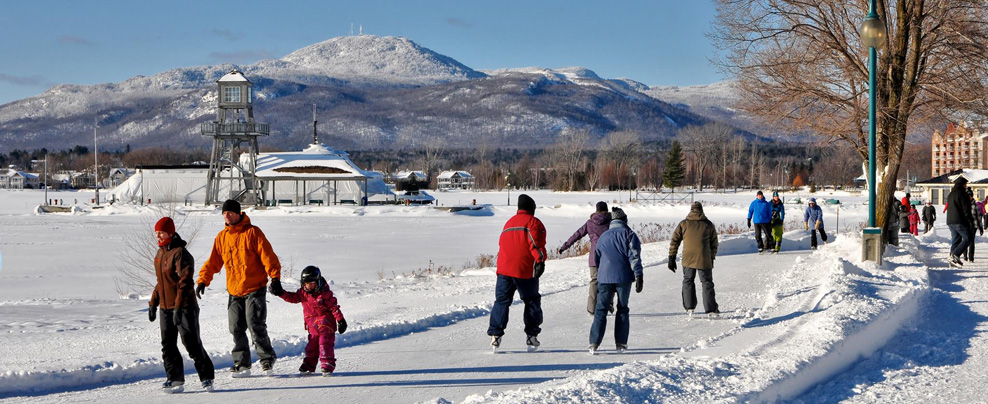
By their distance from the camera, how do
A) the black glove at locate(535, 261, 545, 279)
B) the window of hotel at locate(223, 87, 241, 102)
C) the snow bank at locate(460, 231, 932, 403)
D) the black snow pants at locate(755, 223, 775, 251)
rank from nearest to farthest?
1. the snow bank at locate(460, 231, 932, 403)
2. the black glove at locate(535, 261, 545, 279)
3. the black snow pants at locate(755, 223, 775, 251)
4. the window of hotel at locate(223, 87, 241, 102)

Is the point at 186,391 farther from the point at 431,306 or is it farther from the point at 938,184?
the point at 938,184

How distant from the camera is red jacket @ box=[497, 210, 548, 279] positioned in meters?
8.30

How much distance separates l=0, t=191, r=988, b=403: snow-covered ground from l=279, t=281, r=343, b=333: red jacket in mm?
479

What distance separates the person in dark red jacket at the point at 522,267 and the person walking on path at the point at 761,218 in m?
12.0

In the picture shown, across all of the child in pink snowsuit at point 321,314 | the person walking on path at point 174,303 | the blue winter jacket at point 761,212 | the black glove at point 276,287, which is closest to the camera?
the person walking on path at point 174,303

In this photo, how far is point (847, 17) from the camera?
1956 cm

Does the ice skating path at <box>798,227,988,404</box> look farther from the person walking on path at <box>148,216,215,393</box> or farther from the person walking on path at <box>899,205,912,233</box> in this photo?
the person walking on path at <box>899,205,912,233</box>

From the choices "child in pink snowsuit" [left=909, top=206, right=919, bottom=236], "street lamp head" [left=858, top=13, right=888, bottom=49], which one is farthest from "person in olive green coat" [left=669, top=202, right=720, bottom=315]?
"child in pink snowsuit" [left=909, top=206, right=919, bottom=236]

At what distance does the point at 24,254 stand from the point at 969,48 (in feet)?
80.7

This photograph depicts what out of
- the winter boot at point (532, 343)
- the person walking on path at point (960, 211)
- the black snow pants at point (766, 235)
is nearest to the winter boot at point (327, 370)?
the winter boot at point (532, 343)

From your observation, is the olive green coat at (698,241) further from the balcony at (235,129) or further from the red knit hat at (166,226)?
the balcony at (235,129)

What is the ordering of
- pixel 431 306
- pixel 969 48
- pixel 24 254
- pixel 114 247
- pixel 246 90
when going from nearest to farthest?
1. pixel 431 306
2. pixel 969 48
3. pixel 24 254
4. pixel 114 247
5. pixel 246 90

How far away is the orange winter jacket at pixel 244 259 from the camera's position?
716cm

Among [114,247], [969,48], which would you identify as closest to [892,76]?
[969,48]
